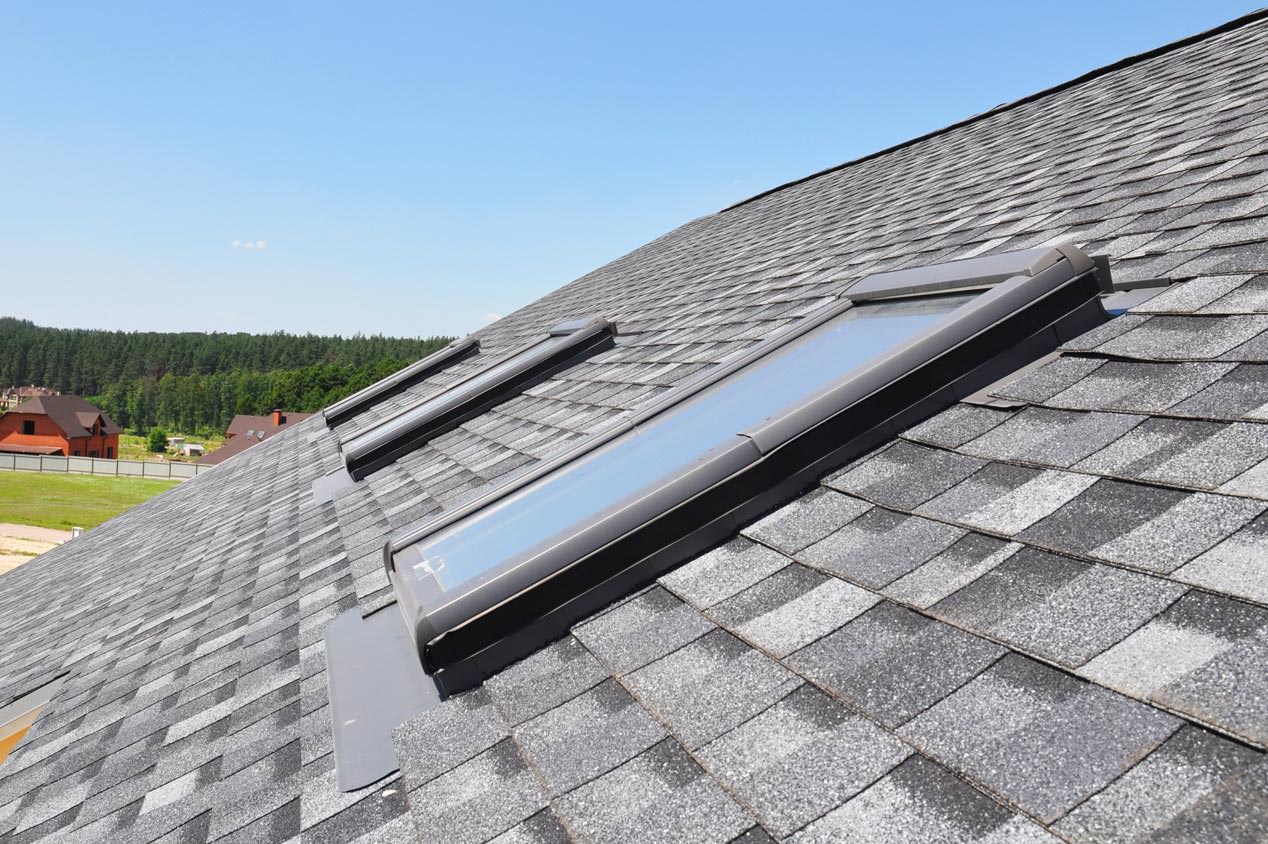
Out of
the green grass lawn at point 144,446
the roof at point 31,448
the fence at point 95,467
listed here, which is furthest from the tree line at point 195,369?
the fence at point 95,467

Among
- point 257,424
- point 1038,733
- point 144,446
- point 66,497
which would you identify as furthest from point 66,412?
point 1038,733

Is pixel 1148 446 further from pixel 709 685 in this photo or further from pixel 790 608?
pixel 709 685

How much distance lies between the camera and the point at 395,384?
11.1 m

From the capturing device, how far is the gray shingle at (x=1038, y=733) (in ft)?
4.19

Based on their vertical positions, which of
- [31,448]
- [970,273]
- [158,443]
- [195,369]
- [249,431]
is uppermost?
[195,369]

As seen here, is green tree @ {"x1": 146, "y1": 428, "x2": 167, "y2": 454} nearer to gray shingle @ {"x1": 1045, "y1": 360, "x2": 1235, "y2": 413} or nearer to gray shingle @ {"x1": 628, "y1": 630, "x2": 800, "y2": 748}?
gray shingle @ {"x1": 628, "y1": 630, "x2": 800, "y2": 748}

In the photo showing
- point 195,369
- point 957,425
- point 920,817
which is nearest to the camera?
point 920,817

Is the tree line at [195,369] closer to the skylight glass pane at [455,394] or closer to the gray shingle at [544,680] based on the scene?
the skylight glass pane at [455,394]

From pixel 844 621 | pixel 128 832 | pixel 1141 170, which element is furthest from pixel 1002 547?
pixel 1141 170

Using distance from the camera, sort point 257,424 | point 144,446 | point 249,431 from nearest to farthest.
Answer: point 249,431 → point 257,424 → point 144,446

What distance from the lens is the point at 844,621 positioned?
1.96 m

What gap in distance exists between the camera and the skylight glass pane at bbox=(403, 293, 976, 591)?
2.73m

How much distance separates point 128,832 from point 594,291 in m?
10.0

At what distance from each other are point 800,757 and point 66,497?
172 feet
